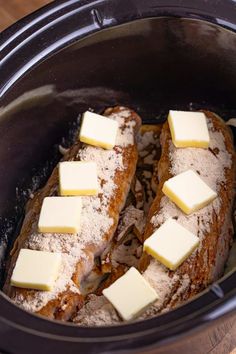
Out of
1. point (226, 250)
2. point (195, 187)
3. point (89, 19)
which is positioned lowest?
point (226, 250)

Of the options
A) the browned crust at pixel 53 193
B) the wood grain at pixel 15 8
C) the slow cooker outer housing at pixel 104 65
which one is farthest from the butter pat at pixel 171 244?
the wood grain at pixel 15 8

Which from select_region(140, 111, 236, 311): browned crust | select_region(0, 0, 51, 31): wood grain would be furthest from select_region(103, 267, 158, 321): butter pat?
select_region(0, 0, 51, 31): wood grain

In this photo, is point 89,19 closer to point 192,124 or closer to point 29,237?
point 192,124

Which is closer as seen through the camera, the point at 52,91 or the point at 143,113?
the point at 52,91

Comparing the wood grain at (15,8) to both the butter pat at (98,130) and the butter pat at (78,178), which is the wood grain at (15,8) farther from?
the butter pat at (78,178)

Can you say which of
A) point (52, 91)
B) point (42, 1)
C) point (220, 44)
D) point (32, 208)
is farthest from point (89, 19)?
point (42, 1)

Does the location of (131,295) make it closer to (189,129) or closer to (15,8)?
(189,129)

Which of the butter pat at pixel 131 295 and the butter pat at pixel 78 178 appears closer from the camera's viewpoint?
the butter pat at pixel 131 295
